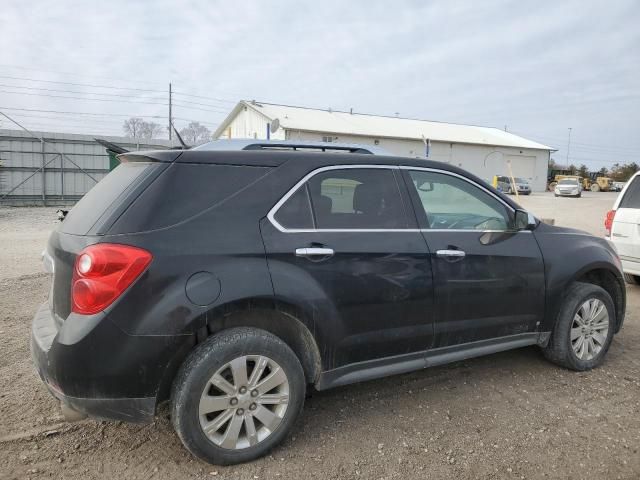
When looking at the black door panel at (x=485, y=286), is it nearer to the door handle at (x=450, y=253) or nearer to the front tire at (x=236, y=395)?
the door handle at (x=450, y=253)

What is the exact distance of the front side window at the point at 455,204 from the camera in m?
3.51

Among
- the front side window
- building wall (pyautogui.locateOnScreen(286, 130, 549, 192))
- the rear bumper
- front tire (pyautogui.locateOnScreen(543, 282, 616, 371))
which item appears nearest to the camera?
the rear bumper

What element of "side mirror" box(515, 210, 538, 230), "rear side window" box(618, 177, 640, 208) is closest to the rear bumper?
"side mirror" box(515, 210, 538, 230)

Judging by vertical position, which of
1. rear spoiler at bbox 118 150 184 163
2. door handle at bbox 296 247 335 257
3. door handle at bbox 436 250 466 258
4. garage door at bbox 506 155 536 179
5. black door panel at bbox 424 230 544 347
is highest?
garage door at bbox 506 155 536 179

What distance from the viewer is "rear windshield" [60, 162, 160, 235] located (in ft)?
8.97

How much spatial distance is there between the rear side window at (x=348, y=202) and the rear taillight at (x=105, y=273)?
84cm

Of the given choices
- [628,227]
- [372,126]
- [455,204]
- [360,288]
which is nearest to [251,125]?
[372,126]

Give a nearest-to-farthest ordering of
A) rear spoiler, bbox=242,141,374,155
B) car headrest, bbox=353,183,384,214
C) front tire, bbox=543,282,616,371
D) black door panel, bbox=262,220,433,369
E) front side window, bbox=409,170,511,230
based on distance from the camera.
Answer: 1. black door panel, bbox=262,220,433,369
2. car headrest, bbox=353,183,384,214
3. front side window, bbox=409,170,511,230
4. rear spoiler, bbox=242,141,374,155
5. front tire, bbox=543,282,616,371

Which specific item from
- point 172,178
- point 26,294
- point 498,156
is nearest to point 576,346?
point 172,178

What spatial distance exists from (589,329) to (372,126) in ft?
121

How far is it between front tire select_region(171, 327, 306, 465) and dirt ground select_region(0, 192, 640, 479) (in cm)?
15

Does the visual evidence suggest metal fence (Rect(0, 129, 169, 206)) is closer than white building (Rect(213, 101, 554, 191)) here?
Yes

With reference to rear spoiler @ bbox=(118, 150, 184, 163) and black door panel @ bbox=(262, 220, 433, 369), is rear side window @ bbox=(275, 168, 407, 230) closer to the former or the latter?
black door panel @ bbox=(262, 220, 433, 369)

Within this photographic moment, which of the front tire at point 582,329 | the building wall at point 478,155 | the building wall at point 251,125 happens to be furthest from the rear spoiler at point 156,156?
the building wall at point 478,155
